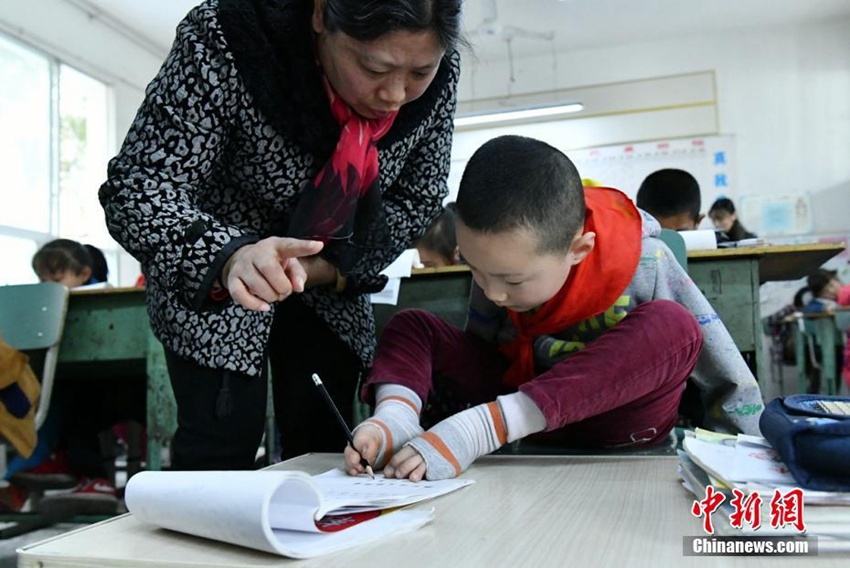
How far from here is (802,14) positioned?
230 inches

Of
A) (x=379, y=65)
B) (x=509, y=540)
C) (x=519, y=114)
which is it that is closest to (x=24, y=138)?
(x=519, y=114)

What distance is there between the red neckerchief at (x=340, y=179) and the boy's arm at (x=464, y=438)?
345mm

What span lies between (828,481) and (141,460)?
9.43 feet

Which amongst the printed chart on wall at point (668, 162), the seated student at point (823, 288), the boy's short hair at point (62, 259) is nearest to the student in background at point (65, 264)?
the boy's short hair at point (62, 259)

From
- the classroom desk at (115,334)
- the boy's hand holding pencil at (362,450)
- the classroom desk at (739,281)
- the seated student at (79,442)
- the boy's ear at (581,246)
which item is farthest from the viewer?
the seated student at (79,442)

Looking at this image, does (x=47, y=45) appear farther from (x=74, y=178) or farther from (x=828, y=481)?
(x=828, y=481)

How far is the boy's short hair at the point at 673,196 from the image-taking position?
2.75 metres

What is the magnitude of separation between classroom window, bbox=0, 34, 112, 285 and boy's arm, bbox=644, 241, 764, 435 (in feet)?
15.4

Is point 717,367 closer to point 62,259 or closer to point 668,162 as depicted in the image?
point 62,259

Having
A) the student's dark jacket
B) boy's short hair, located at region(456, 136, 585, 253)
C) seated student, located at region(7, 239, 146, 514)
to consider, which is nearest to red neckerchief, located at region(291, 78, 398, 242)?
the student's dark jacket

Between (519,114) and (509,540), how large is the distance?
5983 mm

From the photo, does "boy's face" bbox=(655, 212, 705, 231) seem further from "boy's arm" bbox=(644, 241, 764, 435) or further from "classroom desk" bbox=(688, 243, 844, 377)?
"boy's arm" bbox=(644, 241, 764, 435)

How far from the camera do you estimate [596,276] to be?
1082 mm

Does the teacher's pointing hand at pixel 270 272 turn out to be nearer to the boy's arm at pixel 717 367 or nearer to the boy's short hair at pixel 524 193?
the boy's short hair at pixel 524 193
